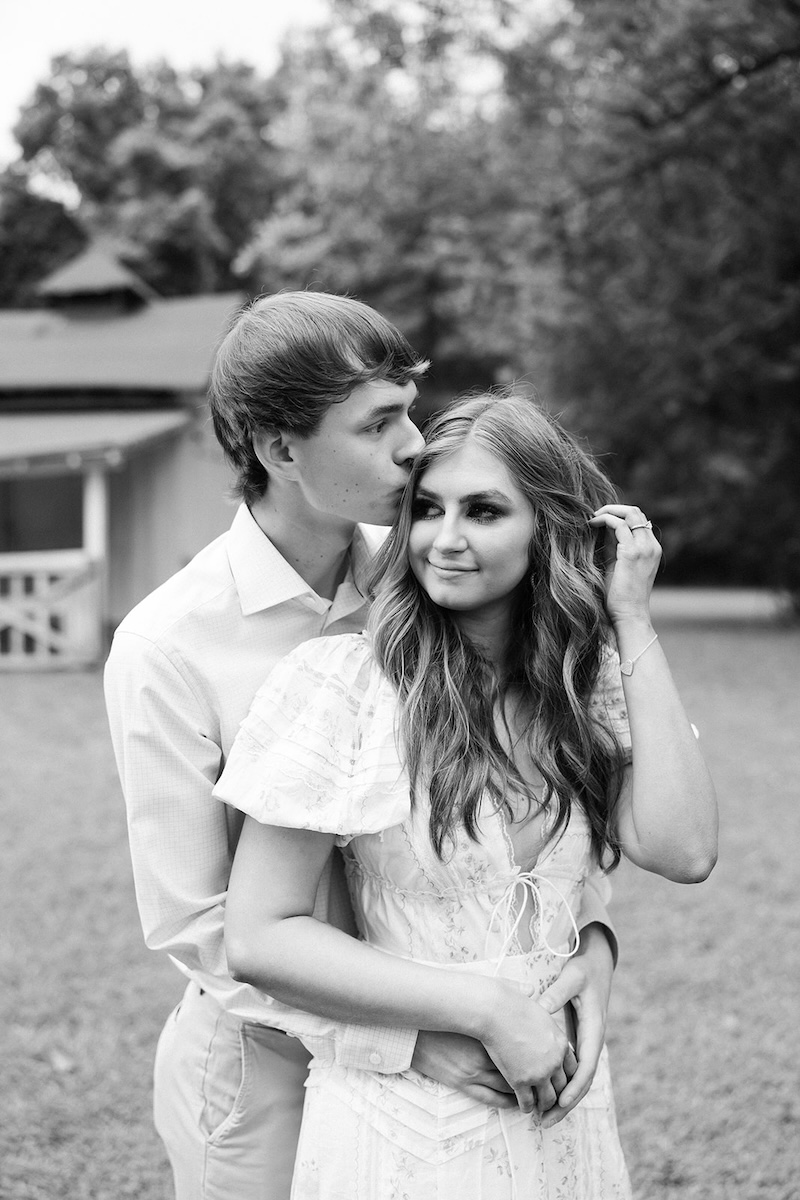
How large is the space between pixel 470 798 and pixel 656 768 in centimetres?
33

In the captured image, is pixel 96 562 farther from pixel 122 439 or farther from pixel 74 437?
pixel 74 437

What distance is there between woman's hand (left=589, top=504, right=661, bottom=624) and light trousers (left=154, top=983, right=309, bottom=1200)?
1.05m

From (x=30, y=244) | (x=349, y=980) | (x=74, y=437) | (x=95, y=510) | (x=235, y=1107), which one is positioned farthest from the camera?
(x=30, y=244)

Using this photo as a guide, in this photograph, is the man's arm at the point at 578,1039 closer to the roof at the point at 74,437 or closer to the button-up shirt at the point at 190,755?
the button-up shirt at the point at 190,755

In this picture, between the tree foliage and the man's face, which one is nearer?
the man's face

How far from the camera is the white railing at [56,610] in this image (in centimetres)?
1455

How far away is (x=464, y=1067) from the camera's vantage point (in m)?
1.97

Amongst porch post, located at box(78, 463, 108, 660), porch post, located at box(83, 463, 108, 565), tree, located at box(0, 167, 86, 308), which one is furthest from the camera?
tree, located at box(0, 167, 86, 308)

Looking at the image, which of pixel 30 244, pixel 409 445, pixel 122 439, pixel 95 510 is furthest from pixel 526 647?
pixel 30 244

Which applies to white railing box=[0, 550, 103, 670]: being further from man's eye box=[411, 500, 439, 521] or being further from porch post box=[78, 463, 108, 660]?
man's eye box=[411, 500, 439, 521]

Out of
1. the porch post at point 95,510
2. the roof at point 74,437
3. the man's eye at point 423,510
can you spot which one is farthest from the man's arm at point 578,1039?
the roof at point 74,437

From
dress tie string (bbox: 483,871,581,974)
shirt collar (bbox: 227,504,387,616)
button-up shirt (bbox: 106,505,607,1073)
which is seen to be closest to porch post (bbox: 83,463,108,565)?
shirt collar (bbox: 227,504,387,616)

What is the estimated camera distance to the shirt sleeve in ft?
7.23

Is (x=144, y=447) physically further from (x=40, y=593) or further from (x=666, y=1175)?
(x=666, y=1175)
